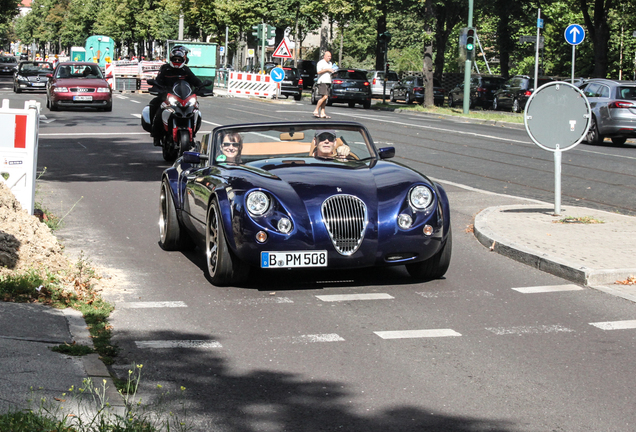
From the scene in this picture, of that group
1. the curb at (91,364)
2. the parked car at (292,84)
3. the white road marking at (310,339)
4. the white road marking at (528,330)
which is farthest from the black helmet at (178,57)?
the parked car at (292,84)

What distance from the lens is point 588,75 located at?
189 feet

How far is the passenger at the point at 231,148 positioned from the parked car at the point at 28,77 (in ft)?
125

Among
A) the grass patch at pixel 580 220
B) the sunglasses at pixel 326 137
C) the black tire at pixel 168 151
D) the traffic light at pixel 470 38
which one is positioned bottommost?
the grass patch at pixel 580 220

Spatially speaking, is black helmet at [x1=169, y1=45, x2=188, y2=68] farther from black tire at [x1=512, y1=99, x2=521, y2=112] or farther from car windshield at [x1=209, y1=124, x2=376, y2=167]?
black tire at [x1=512, y1=99, x2=521, y2=112]

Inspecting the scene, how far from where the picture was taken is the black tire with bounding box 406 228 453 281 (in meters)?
7.51

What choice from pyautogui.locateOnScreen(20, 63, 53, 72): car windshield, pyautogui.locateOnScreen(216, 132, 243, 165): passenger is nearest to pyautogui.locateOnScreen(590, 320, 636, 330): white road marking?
pyautogui.locateOnScreen(216, 132, 243, 165): passenger

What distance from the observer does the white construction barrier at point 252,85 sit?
4788 centimetres

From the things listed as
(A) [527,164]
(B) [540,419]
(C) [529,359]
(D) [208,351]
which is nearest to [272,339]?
(D) [208,351]

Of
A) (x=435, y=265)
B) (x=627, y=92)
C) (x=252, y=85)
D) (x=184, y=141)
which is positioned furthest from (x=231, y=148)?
(x=252, y=85)

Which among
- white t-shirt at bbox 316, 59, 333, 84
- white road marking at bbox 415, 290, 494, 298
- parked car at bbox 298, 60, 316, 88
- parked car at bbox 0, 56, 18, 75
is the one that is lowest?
white road marking at bbox 415, 290, 494, 298

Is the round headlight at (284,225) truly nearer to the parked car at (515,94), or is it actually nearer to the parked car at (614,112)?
the parked car at (614,112)

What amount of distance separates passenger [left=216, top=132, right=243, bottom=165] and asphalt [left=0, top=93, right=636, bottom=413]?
95.4 inches

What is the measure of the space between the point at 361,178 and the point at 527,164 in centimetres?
1123

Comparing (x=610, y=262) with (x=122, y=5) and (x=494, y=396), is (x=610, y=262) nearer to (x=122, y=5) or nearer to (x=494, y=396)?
(x=494, y=396)
